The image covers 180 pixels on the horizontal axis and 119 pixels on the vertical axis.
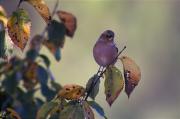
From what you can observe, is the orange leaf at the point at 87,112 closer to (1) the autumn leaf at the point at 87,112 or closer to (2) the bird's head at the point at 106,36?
(1) the autumn leaf at the point at 87,112

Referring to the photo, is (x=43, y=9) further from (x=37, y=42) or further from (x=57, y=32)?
(x=37, y=42)

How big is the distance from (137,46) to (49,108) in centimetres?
347

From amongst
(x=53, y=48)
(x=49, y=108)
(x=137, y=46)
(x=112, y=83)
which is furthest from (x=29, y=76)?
(x=137, y=46)

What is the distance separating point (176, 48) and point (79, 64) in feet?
2.57

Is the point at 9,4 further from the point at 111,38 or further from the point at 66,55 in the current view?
the point at 111,38

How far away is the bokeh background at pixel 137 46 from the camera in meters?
3.81

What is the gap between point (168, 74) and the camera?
414cm

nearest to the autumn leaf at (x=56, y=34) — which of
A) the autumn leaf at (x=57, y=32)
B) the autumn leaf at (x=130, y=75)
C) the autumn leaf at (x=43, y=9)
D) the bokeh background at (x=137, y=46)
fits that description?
the autumn leaf at (x=57, y=32)

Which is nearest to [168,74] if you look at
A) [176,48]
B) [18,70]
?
[176,48]

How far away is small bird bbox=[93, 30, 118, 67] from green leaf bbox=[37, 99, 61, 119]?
4.9 inches

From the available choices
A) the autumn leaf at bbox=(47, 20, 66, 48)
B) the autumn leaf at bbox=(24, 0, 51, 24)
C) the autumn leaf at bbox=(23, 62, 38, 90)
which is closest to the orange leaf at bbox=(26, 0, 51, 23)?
the autumn leaf at bbox=(24, 0, 51, 24)

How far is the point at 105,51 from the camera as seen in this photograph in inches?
32.1

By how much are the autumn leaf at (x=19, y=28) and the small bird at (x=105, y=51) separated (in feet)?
0.39

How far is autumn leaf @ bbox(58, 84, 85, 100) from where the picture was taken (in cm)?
88
